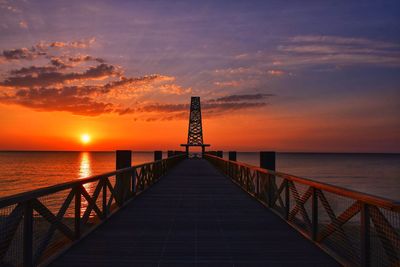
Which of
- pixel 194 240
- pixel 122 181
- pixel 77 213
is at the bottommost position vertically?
pixel 194 240

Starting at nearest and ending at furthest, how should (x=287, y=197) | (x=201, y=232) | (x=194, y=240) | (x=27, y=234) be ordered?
(x=27, y=234) < (x=194, y=240) < (x=201, y=232) < (x=287, y=197)

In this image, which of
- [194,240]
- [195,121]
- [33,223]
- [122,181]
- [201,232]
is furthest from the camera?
[195,121]

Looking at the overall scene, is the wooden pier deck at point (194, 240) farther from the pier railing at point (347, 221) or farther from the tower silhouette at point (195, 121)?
the tower silhouette at point (195, 121)

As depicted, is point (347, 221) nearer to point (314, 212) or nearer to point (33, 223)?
point (314, 212)

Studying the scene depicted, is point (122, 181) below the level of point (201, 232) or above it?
above

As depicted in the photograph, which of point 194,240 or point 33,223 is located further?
point 194,240

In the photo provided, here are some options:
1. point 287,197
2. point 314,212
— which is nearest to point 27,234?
point 314,212

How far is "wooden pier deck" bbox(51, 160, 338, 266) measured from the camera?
5.36 m

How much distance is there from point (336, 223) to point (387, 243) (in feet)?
4.17

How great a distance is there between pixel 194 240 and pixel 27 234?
9.25 ft

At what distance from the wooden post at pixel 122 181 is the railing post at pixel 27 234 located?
16.3ft

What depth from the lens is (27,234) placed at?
443 cm

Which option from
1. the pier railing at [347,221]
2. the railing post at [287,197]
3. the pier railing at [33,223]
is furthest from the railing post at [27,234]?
the railing post at [287,197]

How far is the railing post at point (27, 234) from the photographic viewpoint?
14.5 ft
